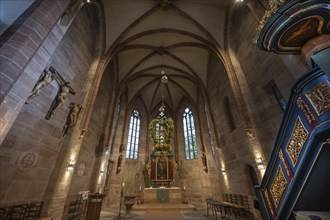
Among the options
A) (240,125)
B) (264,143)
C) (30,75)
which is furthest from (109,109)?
(264,143)

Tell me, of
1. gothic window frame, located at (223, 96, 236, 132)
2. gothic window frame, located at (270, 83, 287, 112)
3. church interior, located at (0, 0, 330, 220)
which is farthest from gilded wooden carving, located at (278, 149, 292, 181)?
gothic window frame, located at (223, 96, 236, 132)

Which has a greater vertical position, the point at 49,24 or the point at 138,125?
the point at 138,125

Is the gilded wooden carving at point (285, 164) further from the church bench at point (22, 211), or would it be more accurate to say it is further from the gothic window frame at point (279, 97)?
the church bench at point (22, 211)

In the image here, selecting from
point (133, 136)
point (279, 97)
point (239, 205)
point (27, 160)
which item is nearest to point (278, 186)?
point (279, 97)

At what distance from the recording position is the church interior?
9.56 ft

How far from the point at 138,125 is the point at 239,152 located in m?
11.0

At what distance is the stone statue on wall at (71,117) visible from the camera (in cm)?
608

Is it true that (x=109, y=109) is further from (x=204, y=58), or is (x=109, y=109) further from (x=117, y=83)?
(x=204, y=58)

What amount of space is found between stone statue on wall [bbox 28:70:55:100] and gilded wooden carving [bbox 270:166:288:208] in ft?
23.1

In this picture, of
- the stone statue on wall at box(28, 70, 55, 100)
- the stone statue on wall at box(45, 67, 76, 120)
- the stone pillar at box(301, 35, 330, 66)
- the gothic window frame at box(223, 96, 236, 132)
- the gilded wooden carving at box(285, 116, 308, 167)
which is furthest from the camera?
the gothic window frame at box(223, 96, 236, 132)

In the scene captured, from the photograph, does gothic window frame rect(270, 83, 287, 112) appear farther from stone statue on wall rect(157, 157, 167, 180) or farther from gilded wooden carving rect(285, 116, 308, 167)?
stone statue on wall rect(157, 157, 167, 180)

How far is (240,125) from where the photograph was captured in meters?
8.05

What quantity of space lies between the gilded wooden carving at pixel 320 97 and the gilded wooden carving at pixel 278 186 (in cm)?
163

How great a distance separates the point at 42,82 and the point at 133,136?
11.3m
